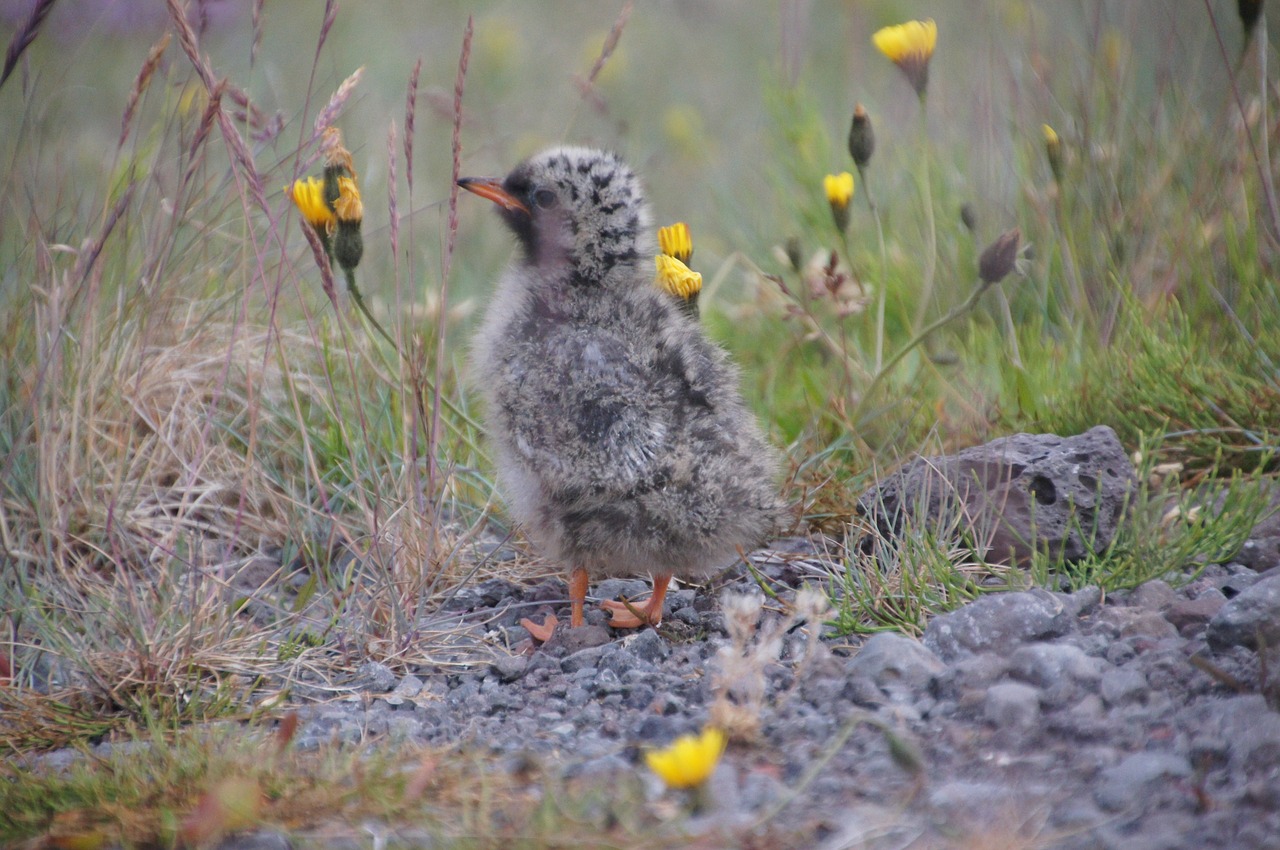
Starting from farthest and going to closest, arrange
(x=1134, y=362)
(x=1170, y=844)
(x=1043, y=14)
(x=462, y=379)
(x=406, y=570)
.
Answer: (x=1043, y=14)
(x=462, y=379)
(x=1134, y=362)
(x=406, y=570)
(x=1170, y=844)

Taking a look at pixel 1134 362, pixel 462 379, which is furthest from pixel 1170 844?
pixel 462 379

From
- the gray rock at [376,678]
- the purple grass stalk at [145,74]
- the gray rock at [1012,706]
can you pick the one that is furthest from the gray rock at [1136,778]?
the purple grass stalk at [145,74]

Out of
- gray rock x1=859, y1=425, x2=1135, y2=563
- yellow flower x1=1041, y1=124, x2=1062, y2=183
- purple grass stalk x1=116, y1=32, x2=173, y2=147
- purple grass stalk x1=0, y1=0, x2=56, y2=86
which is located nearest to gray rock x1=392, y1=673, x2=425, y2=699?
gray rock x1=859, y1=425, x2=1135, y2=563

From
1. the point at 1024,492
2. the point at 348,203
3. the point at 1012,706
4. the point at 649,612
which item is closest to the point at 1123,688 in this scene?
the point at 1012,706

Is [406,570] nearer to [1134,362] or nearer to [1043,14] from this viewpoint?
[1134,362]

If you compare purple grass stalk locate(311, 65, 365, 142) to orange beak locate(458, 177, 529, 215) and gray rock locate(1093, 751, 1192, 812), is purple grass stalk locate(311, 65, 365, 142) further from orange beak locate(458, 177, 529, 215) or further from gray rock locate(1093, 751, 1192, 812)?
gray rock locate(1093, 751, 1192, 812)

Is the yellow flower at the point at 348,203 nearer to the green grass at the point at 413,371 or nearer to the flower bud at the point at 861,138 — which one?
the green grass at the point at 413,371

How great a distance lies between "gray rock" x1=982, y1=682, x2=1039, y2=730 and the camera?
2.30m

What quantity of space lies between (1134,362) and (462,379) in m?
2.24

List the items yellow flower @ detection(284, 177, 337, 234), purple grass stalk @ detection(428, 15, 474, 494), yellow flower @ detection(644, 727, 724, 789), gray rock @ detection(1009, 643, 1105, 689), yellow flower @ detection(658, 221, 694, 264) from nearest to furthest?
yellow flower @ detection(644, 727, 724, 789) → gray rock @ detection(1009, 643, 1105, 689) → purple grass stalk @ detection(428, 15, 474, 494) → yellow flower @ detection(284, 177, 337, 234) → yellow flower @ detection(658, 221, 694, 264)

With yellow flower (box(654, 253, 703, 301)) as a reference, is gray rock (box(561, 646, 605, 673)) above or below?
below

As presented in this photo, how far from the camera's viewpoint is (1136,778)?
80.8 inches

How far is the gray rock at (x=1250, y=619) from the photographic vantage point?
242cm

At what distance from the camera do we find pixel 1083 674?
2416 mm
